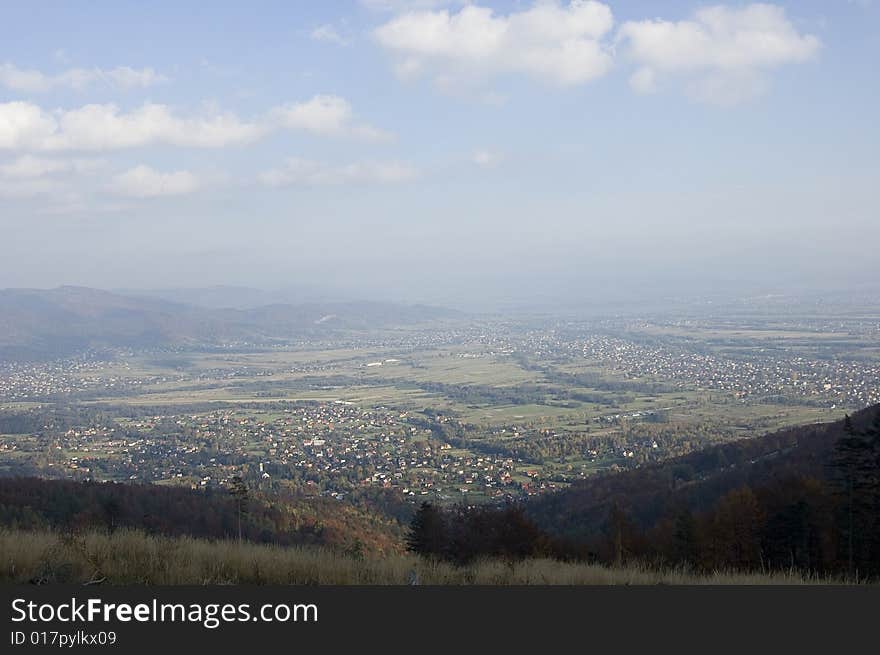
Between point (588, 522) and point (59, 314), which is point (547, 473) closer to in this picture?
point (588, 522)

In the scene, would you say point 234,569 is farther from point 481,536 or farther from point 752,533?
point 752,533

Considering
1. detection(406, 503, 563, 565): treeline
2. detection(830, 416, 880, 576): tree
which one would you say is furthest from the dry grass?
detection(830, 416, 880, 576): tree

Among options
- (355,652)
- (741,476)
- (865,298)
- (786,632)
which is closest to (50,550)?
(355,652)

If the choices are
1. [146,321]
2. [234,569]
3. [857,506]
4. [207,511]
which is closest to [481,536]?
[857,506]

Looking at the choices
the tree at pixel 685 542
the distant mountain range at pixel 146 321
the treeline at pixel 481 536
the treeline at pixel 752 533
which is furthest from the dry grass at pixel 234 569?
the distant mountain range at pixel 146 321

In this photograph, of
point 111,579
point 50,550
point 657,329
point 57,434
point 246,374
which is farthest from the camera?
point 657,329

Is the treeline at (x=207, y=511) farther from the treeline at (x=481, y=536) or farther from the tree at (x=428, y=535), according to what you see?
the tree at (x=428, y=535)

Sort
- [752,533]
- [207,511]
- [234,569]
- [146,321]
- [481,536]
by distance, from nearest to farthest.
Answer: [234,569] → [752,533] → [481,536] → [207,511] → [146,321]
